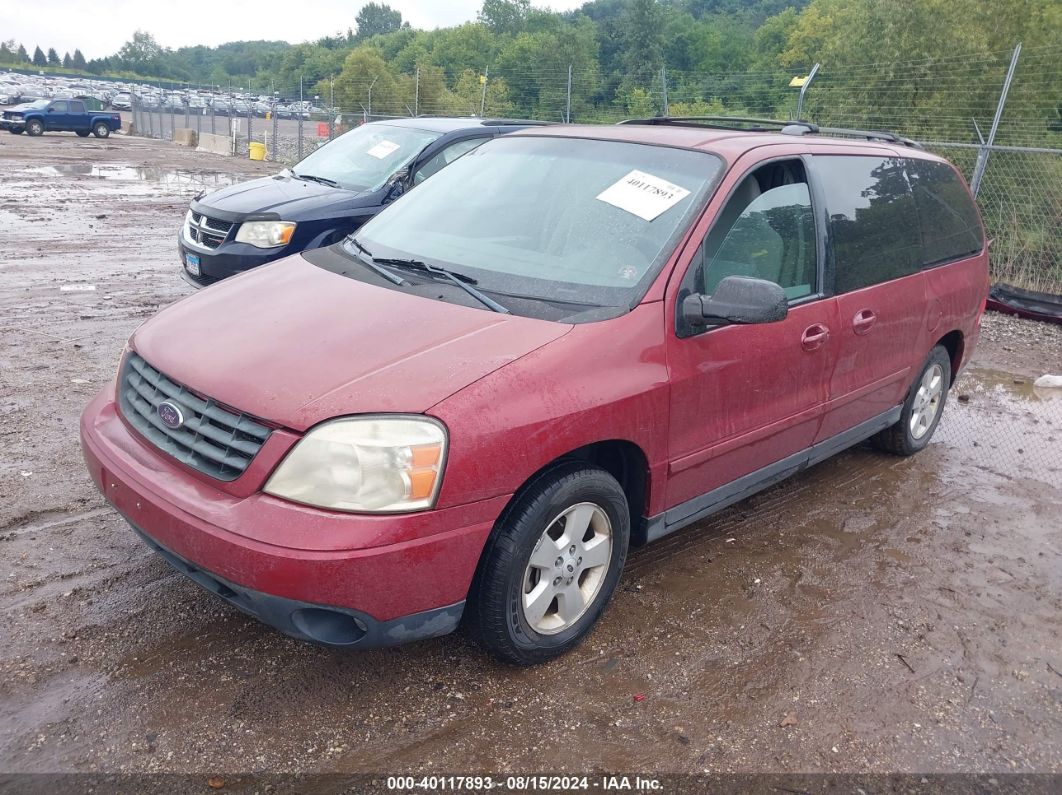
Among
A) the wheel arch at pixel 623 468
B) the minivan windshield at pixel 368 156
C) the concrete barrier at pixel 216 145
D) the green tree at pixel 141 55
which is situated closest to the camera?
the wheel arch at pixel 623 468

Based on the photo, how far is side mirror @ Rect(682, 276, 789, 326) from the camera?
3.01 metres

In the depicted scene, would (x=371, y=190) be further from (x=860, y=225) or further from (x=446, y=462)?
(x=446, y=462)

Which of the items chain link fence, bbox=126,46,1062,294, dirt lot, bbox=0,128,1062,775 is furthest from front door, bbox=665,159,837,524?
chain link fence, bbox=126,46,1062,294

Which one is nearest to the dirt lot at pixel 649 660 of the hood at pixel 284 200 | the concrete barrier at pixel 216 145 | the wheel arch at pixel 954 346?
the wheel arch at pixel 954 346

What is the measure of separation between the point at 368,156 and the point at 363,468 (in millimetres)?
5856

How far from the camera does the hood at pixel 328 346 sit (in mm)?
2570

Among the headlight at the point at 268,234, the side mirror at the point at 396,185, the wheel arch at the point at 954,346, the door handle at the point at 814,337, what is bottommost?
the wheel arch at the point at 954,346

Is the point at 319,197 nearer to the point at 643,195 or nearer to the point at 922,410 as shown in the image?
the point at 643,195

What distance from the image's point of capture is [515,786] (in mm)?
2529

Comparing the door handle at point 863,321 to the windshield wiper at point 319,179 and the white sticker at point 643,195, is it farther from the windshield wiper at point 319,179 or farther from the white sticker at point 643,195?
the windshield wiper at point 319,179

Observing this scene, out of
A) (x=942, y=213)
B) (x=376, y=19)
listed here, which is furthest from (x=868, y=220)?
(x=376, y=19)

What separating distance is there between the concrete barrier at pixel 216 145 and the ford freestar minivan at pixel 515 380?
27214 millimetres

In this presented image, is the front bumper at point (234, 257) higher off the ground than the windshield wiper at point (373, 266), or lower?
lower

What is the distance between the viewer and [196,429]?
2.70 metres
